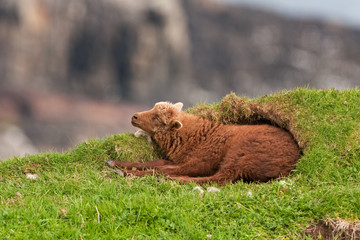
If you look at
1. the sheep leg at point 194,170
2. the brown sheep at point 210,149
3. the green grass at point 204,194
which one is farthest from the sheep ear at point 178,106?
the sheep leg at point 194,170

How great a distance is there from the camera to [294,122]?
7680mm

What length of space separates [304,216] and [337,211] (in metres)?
0.45

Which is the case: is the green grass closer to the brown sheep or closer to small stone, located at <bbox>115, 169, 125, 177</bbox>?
small stone, located at <bbox>115, 169, 125, 177</bbox>

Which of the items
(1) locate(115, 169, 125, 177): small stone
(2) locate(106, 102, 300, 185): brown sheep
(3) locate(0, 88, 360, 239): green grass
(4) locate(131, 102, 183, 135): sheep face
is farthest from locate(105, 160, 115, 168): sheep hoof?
(4) locate(131, 102, 183, 135): sheep face

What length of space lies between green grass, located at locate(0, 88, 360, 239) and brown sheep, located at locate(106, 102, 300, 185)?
334mm

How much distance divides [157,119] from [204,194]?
2680 mm

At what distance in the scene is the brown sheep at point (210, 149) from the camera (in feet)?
23.2

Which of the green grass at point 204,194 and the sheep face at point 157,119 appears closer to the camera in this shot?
the green grass at point 204,194

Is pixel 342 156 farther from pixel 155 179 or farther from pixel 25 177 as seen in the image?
pixel 25 177

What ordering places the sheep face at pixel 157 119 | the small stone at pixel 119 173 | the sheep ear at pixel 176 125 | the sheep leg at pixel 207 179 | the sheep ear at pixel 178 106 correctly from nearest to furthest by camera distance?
1. the sheep leg at pixel 207 179
2. the small stone at pixel 119 173
3. the sheep ear at pixel 176 125
4. the sheep face at pixel 157 119
5. the sheep ear at pixel 178 106

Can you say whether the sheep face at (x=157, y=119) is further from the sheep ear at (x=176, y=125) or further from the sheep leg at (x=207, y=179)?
the sheep leg at (x=207, y=179)

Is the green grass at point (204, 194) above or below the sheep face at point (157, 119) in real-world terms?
below

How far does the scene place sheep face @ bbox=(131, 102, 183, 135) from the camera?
26.7 feet

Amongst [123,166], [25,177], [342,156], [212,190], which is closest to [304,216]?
[212,190]
